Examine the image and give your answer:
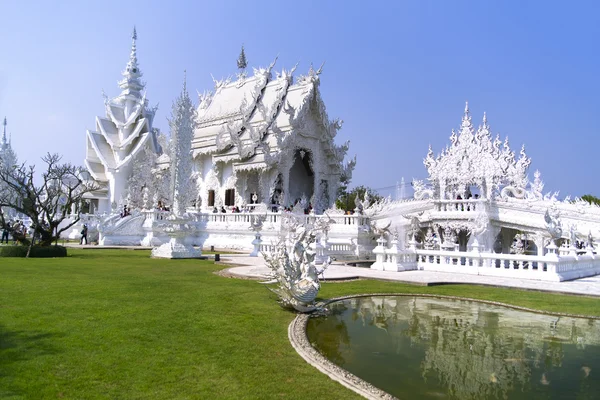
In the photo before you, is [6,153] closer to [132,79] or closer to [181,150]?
[132,79]

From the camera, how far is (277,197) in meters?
25.8

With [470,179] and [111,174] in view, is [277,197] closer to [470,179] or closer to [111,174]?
[470,179]

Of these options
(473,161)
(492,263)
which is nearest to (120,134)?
(473,161)

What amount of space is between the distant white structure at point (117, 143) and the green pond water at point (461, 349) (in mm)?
31608

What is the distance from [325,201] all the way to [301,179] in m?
2.29

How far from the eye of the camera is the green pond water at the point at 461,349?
4.30 metres

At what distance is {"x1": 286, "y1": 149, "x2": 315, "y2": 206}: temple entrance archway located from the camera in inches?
1083

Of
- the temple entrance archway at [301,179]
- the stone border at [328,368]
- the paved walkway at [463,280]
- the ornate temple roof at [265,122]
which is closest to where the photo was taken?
the stone border at [328,368]

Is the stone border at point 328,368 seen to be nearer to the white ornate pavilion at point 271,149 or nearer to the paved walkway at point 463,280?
the paved walkway at point 463,280

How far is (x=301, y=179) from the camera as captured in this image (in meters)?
28.2

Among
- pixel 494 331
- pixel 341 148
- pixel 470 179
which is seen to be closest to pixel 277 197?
pixel 341 148

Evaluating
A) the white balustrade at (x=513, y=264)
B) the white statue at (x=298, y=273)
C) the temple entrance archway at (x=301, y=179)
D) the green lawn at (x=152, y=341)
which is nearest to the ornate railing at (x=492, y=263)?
the white balustrade at (x=513, y=264)

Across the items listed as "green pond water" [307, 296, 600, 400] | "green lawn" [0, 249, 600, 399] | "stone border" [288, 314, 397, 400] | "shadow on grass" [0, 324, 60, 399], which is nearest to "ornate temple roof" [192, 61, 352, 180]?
"green lawn" [0, 249, 600, 399]

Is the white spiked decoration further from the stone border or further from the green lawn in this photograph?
the stone border
